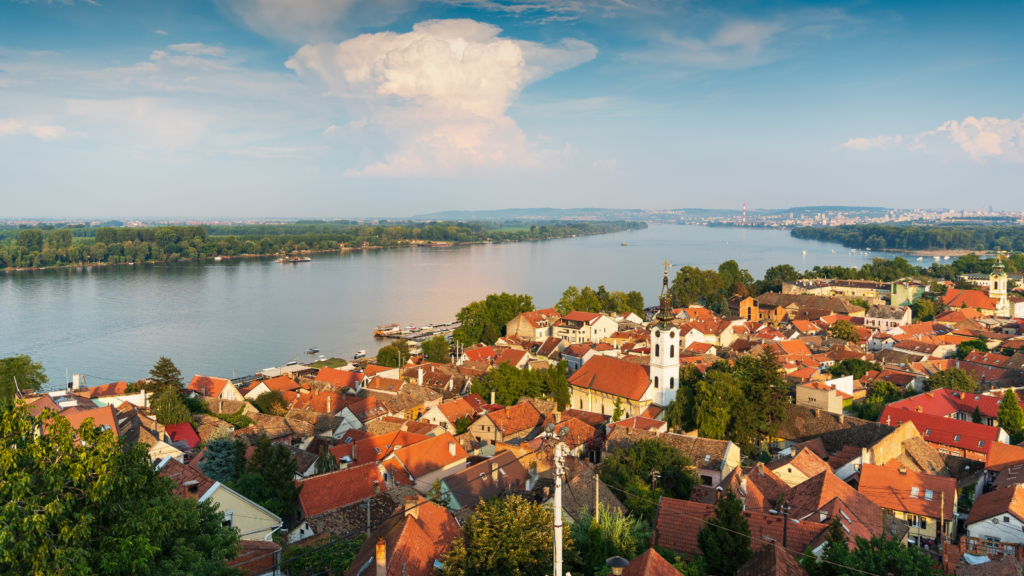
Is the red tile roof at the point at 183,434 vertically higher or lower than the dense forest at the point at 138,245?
lower

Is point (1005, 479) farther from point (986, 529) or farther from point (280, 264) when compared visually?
point (280, 264)

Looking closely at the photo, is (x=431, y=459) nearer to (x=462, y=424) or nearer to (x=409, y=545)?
(x=462, y=424)

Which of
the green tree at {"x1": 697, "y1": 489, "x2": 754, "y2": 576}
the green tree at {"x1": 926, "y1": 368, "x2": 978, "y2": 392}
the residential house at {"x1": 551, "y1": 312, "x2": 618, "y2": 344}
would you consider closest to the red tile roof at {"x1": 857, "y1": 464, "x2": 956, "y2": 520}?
the green tree at {"x1": 697, "y1": 489, "x2": 754, "y2": 576}

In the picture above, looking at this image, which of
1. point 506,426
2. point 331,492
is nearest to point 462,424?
point 506,426

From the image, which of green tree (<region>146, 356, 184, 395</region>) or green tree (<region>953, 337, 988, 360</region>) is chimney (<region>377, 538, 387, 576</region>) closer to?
green tree (<region>146, 356, 184, 395</region>)

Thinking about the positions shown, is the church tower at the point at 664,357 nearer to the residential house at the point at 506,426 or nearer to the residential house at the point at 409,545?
the residential house at the point at 506,426

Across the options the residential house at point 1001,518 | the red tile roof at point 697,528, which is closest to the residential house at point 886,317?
the residential house at point 1001,518
